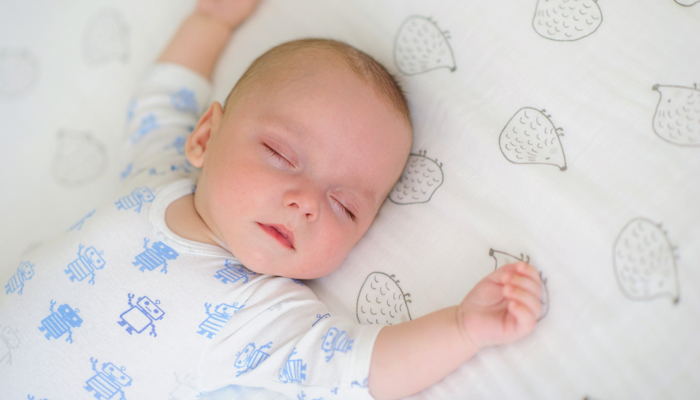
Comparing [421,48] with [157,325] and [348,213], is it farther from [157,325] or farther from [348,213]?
[157,325]

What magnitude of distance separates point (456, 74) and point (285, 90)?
491mm

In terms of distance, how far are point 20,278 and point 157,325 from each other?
0.41 m

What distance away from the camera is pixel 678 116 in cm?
93

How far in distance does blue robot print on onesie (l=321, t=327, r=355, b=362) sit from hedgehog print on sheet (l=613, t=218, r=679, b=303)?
552 mm

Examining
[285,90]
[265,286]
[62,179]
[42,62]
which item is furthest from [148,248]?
[42,62]

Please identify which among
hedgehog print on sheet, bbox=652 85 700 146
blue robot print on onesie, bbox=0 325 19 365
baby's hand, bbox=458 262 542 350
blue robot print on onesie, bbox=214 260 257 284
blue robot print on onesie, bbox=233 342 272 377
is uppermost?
hedgehog print on sheet, bbox=652 85 700 146

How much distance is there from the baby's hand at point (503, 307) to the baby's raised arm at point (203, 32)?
1295 millimetres

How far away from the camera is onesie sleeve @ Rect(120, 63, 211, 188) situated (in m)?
1.51

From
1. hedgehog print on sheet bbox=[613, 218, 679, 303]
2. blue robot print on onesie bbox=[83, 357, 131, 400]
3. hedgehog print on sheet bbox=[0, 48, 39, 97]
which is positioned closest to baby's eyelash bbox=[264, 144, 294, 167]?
blue robot print on onesie bbox=[83, 357, 131, 400]

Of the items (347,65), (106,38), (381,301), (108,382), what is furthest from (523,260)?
(106,38)

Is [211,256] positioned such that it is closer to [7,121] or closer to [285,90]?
[285,90]

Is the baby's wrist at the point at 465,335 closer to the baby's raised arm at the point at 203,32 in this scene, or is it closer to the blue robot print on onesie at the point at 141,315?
the blue robot print on onesie at the point at 141,315

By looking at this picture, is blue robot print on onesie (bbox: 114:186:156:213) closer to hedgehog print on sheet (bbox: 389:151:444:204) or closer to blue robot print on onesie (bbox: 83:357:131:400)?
blue robot print on onesie (bbox: 83:357:131:400)

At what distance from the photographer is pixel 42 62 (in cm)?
164
